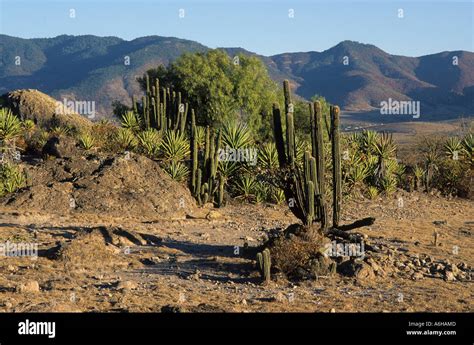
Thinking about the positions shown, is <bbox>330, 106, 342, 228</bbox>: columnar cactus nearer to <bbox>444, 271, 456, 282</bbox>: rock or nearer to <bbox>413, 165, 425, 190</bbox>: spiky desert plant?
<bbox>444, 271, 456, 282</bbox>: rock

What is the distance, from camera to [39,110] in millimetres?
27750

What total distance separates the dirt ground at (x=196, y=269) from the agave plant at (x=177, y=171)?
2.38 metres

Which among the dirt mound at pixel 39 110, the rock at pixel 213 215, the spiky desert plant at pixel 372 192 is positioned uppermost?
the dirt mound at pixel 39 110

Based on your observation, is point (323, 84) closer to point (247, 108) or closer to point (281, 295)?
point (247, 108)

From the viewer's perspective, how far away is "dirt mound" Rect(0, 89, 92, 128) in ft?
89.2

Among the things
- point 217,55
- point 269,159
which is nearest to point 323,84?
point 217,55

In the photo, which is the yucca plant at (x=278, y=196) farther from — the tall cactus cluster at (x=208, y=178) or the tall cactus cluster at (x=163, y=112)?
the tall cactus cluster at (x=163, y=112)

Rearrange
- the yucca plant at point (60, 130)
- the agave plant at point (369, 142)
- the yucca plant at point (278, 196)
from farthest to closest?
the yucca plant at point (60, 130) → the agave plant at point (369, 142) → the yucca plant at point (278, 196)

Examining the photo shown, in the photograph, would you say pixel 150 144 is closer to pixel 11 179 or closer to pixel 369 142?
pixel 11 179

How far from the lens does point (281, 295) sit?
8391mm

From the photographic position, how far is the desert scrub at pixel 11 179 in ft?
52.3

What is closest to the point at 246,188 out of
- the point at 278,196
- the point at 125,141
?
the point at 278,196

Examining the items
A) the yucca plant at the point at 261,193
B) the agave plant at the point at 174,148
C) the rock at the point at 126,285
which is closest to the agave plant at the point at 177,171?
the agave plant at the point at 174,148

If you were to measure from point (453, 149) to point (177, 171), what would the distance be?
933 centimetres
